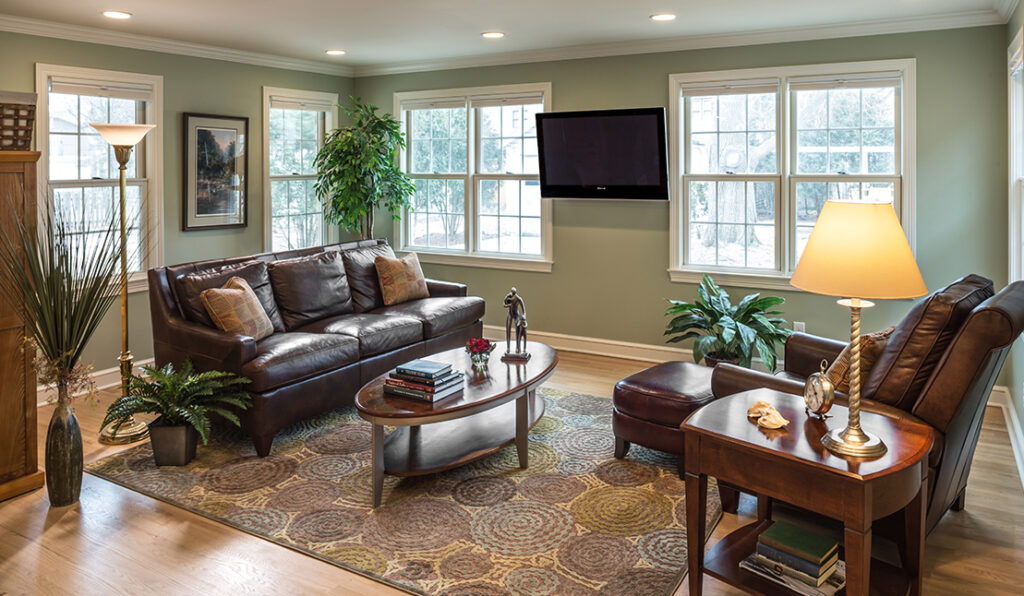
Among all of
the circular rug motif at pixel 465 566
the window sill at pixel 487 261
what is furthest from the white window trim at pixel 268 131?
the circular rug motif at pixel 465 566

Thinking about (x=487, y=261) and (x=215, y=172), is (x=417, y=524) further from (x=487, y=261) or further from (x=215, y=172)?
(x=215, y=172)

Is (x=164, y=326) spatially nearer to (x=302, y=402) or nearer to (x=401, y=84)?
(x=302, y=402)

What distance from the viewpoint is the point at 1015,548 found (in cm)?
279

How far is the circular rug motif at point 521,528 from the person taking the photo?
9.43ft

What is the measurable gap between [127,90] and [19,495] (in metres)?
2.97

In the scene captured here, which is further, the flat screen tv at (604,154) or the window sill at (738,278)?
the flat screen tv at (604,154)

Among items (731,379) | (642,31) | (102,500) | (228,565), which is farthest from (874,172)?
(102,500)

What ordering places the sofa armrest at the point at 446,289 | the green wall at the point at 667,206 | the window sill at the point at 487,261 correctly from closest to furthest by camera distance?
the green wall at the point at 667,206 < the sofa armrest at the point at 446,289 < the window sill at the point at 487,261

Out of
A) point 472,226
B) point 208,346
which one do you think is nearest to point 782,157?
point 472,226

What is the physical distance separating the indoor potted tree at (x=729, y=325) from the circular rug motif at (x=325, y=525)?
2.59 meters

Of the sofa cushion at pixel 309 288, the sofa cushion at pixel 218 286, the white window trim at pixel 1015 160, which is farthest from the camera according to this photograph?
the sofa cushion at pixel 309 288

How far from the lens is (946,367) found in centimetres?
241

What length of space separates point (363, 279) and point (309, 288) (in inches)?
21.8

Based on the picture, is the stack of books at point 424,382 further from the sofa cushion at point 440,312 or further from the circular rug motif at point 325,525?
the sofa cushion at point 440,312
